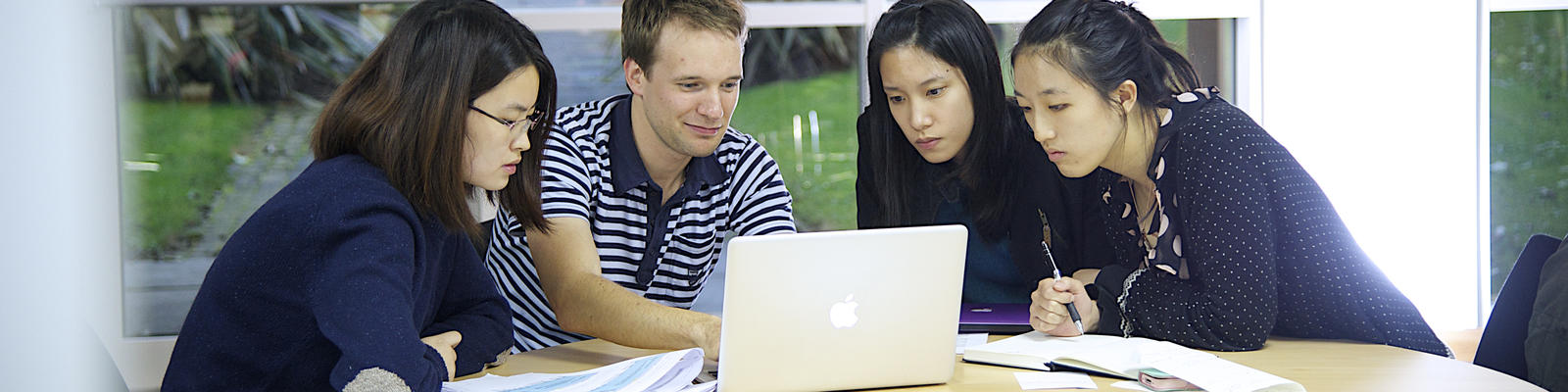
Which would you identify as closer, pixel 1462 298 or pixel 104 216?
pixel 104 216

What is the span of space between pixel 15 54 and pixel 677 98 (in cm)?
168

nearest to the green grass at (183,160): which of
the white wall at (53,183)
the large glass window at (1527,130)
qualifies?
the white wall at (53,183)

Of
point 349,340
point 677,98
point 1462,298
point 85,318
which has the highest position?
point 677,98

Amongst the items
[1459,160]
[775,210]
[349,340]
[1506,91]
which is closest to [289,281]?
[349,340]

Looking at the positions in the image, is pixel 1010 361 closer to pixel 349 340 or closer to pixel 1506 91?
pixel 349 340

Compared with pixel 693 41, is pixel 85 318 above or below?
below

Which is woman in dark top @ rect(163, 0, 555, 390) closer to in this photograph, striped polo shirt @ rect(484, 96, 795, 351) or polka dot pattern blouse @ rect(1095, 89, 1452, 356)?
striped polo shirt @ rect(484, 96, 795, 351)

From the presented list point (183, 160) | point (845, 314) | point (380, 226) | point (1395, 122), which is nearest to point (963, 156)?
point (845, 314)

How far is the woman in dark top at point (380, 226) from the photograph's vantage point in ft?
3.82

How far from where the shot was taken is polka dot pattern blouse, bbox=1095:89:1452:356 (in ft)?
5.25

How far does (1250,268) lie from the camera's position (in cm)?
160

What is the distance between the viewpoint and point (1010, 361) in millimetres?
1506

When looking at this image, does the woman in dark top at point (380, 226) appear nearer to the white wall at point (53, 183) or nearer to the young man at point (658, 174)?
the young man at point (658, 174)

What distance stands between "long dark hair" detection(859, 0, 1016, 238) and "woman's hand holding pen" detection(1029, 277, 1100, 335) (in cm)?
52
